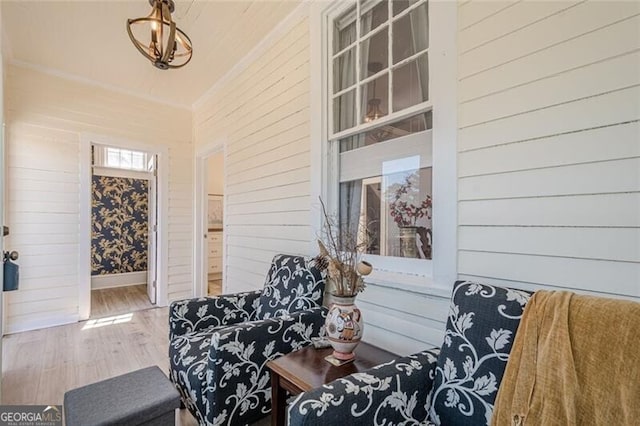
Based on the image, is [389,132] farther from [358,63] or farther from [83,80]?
[83,80]

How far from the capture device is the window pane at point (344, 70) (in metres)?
2.04

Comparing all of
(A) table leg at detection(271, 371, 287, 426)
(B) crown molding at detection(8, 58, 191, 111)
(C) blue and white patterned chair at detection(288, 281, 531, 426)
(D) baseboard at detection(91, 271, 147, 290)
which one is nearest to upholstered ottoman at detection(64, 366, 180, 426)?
(A) table leg at detection(271, 371, 287, 426)

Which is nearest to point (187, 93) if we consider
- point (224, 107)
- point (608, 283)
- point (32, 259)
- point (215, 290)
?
point (224, 107)

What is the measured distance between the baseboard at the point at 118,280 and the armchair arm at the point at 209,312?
14.2ft

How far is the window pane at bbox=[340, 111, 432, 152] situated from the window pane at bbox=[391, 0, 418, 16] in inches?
25.3

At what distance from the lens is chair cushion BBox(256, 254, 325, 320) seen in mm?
1953

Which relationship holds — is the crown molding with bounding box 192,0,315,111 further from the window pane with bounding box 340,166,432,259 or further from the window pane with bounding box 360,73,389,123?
the window pane with bounding box 340,166,432,259

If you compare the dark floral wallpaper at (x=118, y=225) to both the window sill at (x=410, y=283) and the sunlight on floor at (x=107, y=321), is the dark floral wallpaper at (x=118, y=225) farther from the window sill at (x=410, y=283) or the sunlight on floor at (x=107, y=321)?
the window sill at (x=410, y=283)

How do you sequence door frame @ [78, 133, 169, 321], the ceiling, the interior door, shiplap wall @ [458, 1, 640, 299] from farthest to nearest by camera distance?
the interior door, door frame @ [78, 133, 169, 321], the ceiling, shiplap wall @ [458, 1, 640, 299]

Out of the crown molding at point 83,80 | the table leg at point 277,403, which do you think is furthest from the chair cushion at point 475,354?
the crown molding at point 83,80

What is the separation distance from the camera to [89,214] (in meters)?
3.61

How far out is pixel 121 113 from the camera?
387 cm

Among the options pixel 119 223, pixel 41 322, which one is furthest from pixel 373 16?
pixel 119 223

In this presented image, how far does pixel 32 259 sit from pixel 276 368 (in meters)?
3.52
